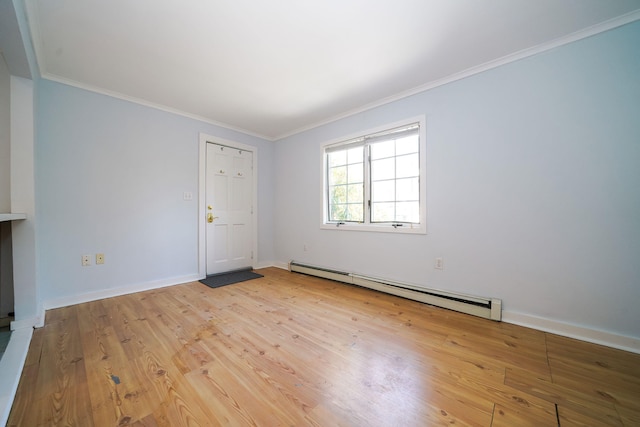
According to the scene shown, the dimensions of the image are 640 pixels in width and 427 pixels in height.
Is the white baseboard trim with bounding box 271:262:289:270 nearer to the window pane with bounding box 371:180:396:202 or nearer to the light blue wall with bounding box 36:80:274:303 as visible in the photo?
the light blue wall with bounding box 36:80:274:303

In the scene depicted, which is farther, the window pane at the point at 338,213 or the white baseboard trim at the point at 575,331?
the window pane at the point at 338,213

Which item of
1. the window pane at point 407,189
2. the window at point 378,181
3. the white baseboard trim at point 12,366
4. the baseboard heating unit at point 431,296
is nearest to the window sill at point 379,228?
the window at point 378,181

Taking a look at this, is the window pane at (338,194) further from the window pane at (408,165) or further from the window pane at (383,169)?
the window pane at (408,165)

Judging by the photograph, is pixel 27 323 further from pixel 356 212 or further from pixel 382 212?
pixel 382 212

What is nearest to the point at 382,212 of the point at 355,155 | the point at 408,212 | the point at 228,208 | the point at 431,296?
the point at 408,212

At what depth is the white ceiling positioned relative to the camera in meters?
1.66

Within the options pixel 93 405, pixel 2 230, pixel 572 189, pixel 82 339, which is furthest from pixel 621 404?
pixel 2 230

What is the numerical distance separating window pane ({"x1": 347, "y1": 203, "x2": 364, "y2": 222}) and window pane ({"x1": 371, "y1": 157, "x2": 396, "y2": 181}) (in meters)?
0.46

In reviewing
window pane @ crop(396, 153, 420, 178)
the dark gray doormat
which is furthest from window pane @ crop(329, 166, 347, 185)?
the dark gray doormat

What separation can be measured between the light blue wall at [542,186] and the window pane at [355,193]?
0.85 meters

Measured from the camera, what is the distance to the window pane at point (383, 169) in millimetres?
3033

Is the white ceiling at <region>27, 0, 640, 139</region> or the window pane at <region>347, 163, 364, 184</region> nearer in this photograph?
the white ceiling at <region>27, 0, 640, 139</region>

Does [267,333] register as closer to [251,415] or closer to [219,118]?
[251,415]

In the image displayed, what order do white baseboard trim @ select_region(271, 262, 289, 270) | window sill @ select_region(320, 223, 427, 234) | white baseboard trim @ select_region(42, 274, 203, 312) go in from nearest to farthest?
white baseboard trim @ select_region(42, 274, 203, 312)
window sill @ select_region(320, 223, 427, 234)
white baseboard trim @ select_region(271, 262, 289, 270)
